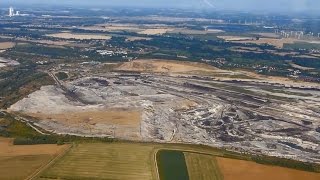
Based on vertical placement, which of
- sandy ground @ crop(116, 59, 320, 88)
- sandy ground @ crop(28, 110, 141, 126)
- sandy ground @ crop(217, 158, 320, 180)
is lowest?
sandy ground @ crop(217, 158, 320, 180)

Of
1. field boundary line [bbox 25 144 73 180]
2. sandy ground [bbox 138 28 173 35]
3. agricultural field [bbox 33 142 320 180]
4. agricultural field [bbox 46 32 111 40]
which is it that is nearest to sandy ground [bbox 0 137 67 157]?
field boundary line [bbox 25 144 73 180]

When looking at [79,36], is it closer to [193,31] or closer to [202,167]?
[193,31]

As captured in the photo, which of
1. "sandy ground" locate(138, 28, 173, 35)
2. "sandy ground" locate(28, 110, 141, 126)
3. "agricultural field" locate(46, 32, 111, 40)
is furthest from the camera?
"sandy ground" locate(138, 28, 173, 35)

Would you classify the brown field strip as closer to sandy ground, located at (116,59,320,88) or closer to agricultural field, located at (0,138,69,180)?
sandy ground, located at (116,59,320,88)

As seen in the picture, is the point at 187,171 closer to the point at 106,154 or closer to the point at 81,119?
the point at 106,154

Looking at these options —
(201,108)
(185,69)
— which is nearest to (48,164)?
(201,108)

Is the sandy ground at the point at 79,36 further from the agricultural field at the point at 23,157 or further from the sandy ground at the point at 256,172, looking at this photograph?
the sandy ground at the point at 256,172
